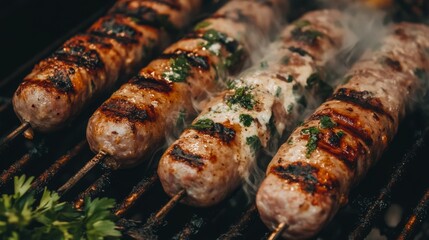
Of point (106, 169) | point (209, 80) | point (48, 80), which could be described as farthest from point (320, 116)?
point (48, 80)

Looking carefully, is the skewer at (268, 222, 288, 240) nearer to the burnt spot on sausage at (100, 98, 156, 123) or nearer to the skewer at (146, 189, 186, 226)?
the skewer at (146, 189, 186, 226)

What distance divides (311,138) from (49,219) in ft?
5.92

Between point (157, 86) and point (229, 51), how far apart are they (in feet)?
2.87

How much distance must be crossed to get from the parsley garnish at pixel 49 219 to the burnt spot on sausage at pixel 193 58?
161 centimetres

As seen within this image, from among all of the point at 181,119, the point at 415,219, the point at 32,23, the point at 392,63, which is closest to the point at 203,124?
the point at 181,119

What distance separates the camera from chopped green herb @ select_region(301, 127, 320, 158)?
11.2 feet

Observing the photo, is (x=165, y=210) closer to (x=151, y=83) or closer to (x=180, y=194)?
(x=180, y=194)

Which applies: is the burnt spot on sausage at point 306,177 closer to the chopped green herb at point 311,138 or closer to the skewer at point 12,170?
the chopped green herb at point 311,138

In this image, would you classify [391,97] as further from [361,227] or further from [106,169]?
[106,169]

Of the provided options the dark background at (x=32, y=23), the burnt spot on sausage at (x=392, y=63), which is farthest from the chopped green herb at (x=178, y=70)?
the dark background at (x=32, y=23)

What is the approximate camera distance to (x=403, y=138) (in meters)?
4.61

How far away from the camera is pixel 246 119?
373 cm

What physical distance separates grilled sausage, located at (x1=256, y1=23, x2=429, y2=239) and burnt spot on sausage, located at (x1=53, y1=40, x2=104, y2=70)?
5.70 feet

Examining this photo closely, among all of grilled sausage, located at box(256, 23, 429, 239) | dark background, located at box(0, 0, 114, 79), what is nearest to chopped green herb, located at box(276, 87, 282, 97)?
grilled sausage, located at box(256, 23, 429, 239)
